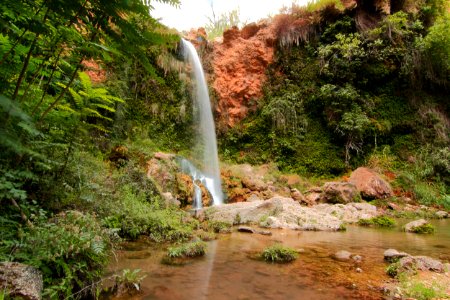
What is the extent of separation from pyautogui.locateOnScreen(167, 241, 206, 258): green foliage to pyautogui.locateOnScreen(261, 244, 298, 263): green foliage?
3.02ft

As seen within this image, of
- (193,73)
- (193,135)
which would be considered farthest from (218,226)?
(193,73)

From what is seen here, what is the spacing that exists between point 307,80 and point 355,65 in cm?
235

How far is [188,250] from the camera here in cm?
442

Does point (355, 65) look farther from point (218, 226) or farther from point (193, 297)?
point (193, 297)

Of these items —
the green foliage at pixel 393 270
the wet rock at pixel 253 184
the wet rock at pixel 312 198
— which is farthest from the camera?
the wet rock at pixel 253 184

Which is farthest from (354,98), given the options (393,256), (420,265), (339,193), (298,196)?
(420,265)

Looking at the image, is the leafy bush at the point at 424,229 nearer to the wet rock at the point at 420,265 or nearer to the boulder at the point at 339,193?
the boulder at the point at 339,193

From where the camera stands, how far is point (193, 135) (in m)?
15.1

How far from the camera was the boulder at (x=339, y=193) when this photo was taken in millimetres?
10891

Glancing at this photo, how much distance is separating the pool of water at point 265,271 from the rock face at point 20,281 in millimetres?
1040

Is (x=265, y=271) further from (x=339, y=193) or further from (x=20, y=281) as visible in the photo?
(x=339, y=193)

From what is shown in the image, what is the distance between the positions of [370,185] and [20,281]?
39.8ft

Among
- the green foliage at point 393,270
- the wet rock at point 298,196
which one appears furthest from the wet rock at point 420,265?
the wet rock at point 298,196

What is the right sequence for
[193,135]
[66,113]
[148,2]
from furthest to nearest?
[193,135]
[66,113]
[148,2]
